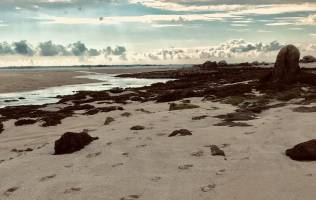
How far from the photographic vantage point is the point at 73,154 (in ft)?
36.4

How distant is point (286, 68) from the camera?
27078 mm

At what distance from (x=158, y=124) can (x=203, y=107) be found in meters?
5.07

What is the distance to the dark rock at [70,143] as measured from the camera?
11.5m

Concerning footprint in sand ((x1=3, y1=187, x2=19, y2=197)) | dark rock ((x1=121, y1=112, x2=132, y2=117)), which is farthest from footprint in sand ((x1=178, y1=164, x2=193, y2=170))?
dark rock ((x1=121, y1=112, x2=132, y2=117))

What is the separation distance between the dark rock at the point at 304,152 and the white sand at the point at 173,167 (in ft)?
0.63

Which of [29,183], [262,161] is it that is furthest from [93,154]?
[262,161]

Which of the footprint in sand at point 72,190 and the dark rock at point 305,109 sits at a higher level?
the dark rock at point 305,109

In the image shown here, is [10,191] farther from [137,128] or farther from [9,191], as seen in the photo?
[137,128]

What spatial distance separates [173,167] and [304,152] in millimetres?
2626

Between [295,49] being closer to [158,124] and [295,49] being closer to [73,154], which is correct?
[158,124]

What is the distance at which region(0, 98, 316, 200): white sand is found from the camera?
7488mm

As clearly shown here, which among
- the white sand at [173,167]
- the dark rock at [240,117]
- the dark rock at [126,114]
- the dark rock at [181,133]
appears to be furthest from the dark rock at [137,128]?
the dark rock at [126,114]

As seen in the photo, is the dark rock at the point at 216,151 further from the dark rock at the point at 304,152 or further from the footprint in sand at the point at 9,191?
the footprint in sand at the point at 9,191

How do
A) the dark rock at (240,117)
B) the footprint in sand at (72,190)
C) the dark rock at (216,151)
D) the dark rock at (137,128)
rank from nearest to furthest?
1. the footprint in sand at (72,190)
2. the dark rock at (216,151)
3. the dark rock at (137,128)
4. the dark rock at (240,117)
